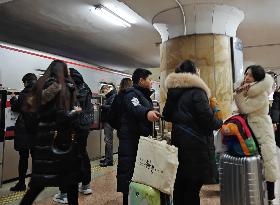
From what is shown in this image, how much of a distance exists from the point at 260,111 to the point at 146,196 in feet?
4.34

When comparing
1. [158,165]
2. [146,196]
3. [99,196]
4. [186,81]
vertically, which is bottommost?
[99,196]

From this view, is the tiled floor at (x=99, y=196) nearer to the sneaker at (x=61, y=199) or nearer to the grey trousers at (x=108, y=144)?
the sneaker at (x=61, y=199)

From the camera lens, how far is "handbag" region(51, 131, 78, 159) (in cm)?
211

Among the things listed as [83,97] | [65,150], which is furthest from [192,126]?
[83,97]

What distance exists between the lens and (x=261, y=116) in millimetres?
2541

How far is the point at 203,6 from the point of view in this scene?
14.5ft

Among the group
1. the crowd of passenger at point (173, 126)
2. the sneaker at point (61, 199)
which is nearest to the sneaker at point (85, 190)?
the sneaker at point (61, 199)

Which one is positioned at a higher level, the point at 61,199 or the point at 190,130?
the point at 190,130

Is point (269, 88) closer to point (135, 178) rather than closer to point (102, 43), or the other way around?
point (135, 178)

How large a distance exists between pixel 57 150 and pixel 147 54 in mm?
7538

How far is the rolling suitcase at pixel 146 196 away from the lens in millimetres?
2029

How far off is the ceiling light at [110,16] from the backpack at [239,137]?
3.59 meters

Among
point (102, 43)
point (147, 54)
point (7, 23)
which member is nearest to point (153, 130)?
point (7, 23)

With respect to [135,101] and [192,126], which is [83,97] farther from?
[192,126]
